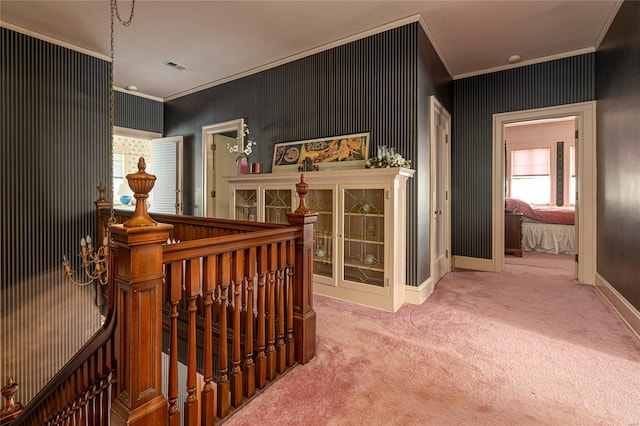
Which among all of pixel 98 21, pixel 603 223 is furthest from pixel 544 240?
pixel 98 21

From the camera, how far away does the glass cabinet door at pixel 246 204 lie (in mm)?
3830

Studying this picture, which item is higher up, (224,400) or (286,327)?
(286,327)

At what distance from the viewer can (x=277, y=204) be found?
11.8ft

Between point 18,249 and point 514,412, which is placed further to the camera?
point 18,249

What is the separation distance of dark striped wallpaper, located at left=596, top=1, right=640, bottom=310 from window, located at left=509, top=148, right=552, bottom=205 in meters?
4.23

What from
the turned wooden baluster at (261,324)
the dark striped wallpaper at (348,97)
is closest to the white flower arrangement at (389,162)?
the dark striped wallpaper at (348,97)

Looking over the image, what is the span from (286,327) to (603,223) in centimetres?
355

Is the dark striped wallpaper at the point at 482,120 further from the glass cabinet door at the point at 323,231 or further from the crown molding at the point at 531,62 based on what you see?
the glass cabinet door at the point at 323,231

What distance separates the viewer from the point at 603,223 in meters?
3.27

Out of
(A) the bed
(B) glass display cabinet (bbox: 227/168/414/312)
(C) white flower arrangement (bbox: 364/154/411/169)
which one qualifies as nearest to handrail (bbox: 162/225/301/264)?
(B) glass display cabinet (bbox: 227/168/414/312)

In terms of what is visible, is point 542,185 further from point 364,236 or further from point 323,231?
point 323,231

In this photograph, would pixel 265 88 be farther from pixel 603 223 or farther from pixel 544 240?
pixel 544 240

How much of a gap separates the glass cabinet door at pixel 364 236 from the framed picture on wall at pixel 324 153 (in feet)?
1.60

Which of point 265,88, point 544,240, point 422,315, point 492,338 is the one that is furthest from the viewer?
point 544,240
